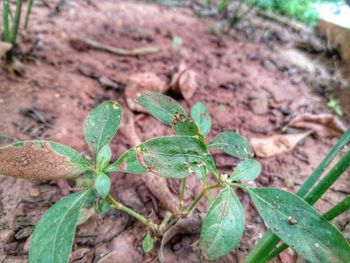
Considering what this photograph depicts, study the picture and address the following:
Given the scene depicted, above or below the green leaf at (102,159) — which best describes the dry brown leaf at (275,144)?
below

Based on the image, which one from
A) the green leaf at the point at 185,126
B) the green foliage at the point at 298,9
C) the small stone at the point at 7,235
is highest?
the green foliage at the point at 298,9

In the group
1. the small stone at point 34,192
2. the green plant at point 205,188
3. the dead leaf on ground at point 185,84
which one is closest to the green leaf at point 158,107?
the green plant at point 205,188

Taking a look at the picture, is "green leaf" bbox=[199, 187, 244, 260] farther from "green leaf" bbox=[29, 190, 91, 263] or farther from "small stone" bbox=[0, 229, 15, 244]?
"small stone" bbox=[0, 229, 15, 244]

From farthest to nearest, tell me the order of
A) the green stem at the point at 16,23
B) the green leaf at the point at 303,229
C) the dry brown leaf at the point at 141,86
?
the dry brown leaf at the point at 141,86, the green stem at the point at 16,23, the green leaf at the point at 303,229

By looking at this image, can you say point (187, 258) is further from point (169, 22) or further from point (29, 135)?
point (169, 22)

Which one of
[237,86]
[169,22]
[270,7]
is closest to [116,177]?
[237,86]

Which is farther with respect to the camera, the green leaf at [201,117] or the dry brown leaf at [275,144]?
the dry brown leaf at [275,144]

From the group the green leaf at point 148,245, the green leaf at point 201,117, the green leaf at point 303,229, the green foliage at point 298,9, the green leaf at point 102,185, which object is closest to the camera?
the green leaf at point 303,229

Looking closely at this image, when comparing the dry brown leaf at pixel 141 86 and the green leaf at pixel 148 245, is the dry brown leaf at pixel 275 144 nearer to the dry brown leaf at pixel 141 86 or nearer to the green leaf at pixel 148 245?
the dry brown leaf at pixel 141 86

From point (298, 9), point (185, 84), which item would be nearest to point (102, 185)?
point (185, 84)
